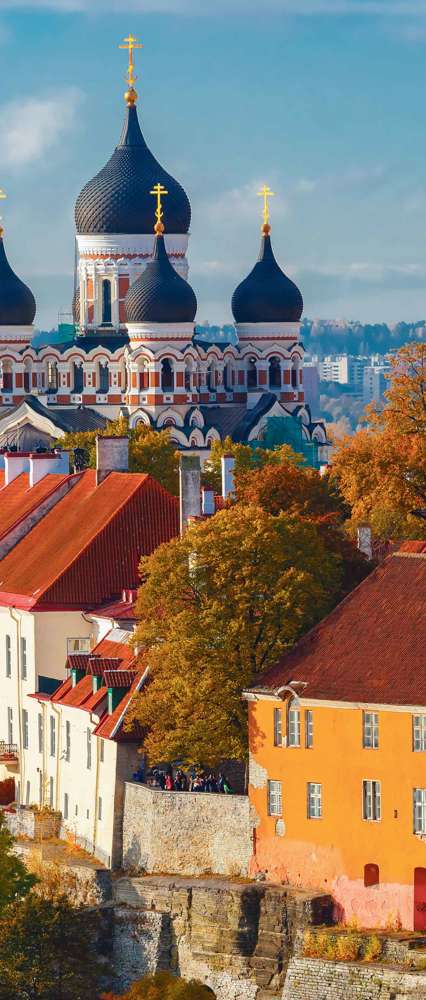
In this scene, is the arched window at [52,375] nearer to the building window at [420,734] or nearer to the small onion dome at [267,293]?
the small onion dome at [267,293]

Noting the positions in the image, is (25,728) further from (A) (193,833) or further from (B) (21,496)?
(B) (21,496)

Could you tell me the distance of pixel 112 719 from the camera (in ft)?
221

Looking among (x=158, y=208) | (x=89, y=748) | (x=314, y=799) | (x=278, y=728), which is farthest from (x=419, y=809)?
(x=158, y=208)

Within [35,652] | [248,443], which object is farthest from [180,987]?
[248,443]

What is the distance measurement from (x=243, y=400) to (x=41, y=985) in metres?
98.8

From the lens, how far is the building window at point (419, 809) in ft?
196

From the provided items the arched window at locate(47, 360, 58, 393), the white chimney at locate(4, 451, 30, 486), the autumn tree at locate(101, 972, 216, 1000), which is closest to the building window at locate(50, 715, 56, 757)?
the autumn tree at locate(101, 972, 216, 1000)

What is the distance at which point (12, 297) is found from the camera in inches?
6152

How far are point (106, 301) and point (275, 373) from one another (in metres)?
8.29

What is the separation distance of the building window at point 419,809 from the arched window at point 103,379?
3875 inches

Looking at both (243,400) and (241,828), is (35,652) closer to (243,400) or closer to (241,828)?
(241,828)

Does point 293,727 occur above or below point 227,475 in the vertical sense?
below

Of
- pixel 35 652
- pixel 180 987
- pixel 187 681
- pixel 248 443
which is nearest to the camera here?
pixel 180 987

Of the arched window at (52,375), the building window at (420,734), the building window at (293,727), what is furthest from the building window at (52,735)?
the arched window at (52,375)
